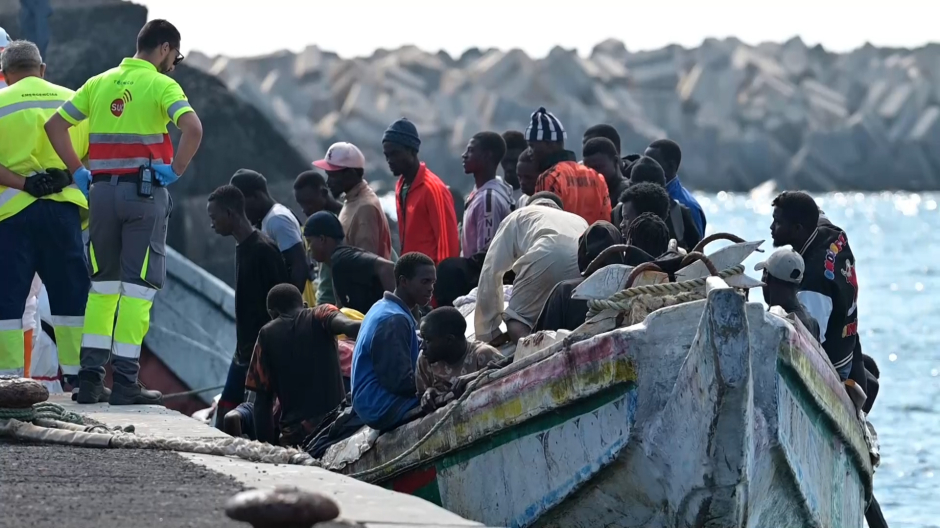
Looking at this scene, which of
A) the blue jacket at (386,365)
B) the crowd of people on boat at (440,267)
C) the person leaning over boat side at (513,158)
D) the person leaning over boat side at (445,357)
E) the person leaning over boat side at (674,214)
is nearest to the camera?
the person leaning over boat side at (445,357)

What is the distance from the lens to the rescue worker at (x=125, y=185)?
889cm

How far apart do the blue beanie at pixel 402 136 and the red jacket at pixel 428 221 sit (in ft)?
0.62

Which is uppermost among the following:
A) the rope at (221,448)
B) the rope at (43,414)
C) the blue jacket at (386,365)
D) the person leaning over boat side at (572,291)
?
the person leaning over boat side at (572,291)

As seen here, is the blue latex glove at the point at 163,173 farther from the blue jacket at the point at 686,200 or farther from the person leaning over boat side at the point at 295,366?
the blue jacket at the point at 686,200

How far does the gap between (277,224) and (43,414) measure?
2613mm

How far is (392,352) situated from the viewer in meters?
8.11

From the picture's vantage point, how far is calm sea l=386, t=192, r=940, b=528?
15.6 meters

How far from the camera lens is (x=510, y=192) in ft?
37.5

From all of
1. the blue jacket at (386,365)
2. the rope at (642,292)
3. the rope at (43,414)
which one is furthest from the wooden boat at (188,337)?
the rope at (642,292)

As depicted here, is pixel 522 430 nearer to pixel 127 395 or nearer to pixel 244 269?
pixel 127 395

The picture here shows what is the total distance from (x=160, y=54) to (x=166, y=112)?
32 cm

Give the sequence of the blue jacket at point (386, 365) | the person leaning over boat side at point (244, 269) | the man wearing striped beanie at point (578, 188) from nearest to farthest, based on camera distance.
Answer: the blue jacket at point (386, 365)
the person leaning over boat side at point (244, 269)
the man wearing striped beanie at point (578, 188)

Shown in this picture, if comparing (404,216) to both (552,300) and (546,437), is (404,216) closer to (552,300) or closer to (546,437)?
(552,300)

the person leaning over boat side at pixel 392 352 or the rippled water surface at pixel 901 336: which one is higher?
the person leaning over boat side at pixel 392 352
